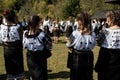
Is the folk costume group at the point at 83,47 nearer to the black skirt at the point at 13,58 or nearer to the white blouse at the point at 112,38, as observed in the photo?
the white blouse at the point at 112,38

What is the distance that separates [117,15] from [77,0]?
2230 inches

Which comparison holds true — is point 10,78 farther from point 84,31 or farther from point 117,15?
point 117,15

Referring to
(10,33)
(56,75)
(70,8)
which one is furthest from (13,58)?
(70,8)

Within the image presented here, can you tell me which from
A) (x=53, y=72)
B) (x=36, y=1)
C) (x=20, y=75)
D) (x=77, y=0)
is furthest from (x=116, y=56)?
(x=36, y=1)

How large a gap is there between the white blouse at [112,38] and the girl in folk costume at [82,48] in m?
0.31

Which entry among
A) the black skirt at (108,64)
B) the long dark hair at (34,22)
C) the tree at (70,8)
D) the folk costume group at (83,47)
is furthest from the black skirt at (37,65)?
the tree at (70,8)

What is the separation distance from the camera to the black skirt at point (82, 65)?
715 cm

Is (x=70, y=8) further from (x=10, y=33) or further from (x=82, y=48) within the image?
(x=82, y=48)

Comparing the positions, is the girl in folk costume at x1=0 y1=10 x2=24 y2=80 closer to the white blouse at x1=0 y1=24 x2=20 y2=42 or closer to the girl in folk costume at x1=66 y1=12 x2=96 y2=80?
the white blouse at x1=0 y1=24 x2=20 y2=42

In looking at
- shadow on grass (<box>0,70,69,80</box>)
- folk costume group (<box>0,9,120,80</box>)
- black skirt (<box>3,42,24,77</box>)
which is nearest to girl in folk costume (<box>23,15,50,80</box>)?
folk costume group (<box>0,9,120,80</box>)

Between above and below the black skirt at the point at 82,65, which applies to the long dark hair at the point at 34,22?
above

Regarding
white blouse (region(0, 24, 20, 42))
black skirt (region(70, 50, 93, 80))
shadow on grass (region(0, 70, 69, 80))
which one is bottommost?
shadow on grass (region(0, 70, 69, 80))

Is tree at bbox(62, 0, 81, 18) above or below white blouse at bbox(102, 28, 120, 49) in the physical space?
above

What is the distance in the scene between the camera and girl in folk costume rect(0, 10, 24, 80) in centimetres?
801
